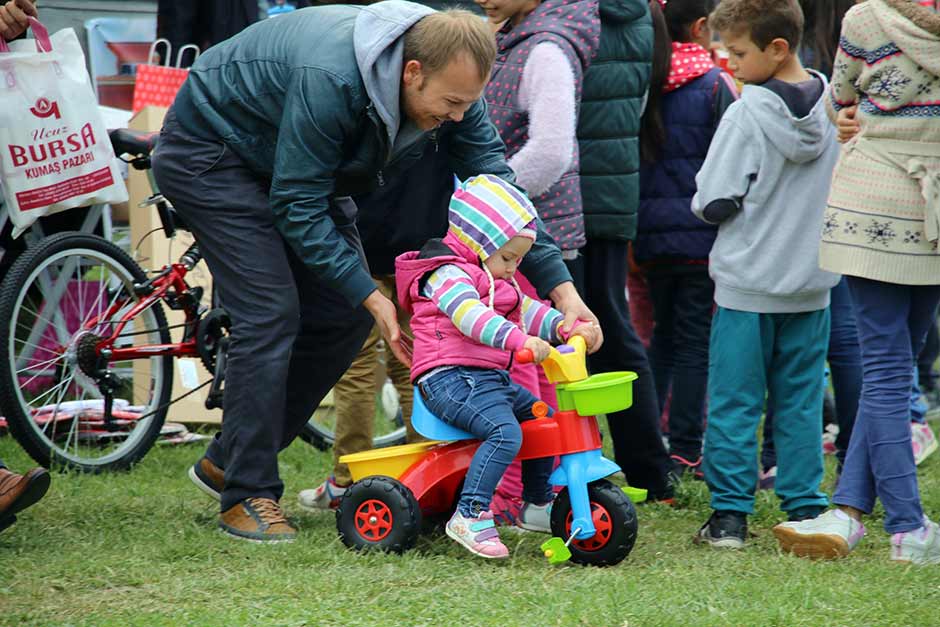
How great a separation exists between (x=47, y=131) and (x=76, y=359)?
880 millimetres

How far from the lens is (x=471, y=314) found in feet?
12.3

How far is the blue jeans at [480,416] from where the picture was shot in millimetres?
3821

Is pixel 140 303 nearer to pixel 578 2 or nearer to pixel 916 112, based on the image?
pixel 578 2

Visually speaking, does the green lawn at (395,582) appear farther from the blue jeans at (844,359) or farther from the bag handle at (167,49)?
the bag handle at (167,49)

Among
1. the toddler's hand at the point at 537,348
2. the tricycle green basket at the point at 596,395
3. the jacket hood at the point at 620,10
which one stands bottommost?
the tricycle green basket at the point at 596,395

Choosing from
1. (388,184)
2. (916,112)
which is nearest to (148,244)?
(388,184)

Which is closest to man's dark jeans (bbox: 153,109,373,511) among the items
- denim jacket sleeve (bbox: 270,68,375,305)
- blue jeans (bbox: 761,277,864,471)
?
denim jacket sleeve (bbox: 270,68,375,305)

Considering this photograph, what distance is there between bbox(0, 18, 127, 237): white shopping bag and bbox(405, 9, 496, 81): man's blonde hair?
1754 mm

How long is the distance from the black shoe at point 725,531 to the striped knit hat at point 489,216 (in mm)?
1199

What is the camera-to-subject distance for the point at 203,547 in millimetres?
4000

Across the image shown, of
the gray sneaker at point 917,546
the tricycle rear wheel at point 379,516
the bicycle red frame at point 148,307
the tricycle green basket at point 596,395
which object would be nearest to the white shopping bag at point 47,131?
the bicycle red frame at point 148,307

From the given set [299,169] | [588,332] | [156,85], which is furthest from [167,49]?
[588,332]

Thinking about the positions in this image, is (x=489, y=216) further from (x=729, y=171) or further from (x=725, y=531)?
(x=725, y=531)

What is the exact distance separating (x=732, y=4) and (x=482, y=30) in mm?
1061
